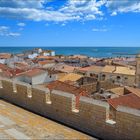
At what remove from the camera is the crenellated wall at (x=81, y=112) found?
6.13 m

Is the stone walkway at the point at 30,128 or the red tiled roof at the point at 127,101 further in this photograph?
the red tiled roof at the point at 127,101

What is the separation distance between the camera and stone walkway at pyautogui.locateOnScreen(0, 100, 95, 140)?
22.3ft

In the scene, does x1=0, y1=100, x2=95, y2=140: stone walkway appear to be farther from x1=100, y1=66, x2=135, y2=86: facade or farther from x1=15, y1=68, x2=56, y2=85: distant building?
x1=100, y1=66, x2=135, y2=86: facade

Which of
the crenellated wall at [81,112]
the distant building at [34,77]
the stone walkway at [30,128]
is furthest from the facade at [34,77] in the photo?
the stone walkway at [30,128]

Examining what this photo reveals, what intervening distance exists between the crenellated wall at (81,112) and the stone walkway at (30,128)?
0.91 feet

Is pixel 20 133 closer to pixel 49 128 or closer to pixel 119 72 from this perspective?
pixel 49 128

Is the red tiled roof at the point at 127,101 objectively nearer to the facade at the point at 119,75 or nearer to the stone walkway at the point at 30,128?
the stone walkway at the point at 30,128

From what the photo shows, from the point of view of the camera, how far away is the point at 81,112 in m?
7.36

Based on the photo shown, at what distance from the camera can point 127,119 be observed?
20.0ft

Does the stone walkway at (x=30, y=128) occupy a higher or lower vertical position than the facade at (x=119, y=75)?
higher

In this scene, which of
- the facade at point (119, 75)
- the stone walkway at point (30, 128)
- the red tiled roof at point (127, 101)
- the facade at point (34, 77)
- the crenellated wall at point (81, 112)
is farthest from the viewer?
the facade at point (119, 75)

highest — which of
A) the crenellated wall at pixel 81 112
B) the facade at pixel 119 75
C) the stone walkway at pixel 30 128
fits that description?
the crenellated wall at pixel 81 112

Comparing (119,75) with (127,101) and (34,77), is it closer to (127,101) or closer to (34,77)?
(34,77)

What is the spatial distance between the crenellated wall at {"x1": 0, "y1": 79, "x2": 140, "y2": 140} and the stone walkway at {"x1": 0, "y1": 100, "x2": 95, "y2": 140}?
0.28 m
